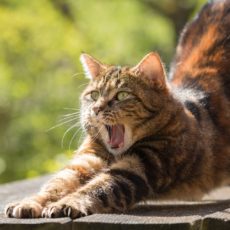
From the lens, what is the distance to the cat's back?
4.09m

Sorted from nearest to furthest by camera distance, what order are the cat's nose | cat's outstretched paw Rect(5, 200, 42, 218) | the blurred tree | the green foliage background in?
cat's outstretched paw Rect(5, 200, 42, 218)
the cat's nose
the green foliage background
the blurred tree

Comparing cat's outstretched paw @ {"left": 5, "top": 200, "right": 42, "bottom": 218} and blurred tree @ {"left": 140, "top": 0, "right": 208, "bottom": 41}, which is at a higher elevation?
blurred tree @ {"left": 140, "top": 0, "right": 208, "bottom": 41}

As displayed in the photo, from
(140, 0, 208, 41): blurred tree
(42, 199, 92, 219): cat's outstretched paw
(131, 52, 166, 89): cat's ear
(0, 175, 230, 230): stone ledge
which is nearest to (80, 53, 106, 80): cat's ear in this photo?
(131, 52, 166, 89): cat's ear

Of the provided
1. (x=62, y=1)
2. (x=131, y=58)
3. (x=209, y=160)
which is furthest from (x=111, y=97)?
(x=62, y=1)

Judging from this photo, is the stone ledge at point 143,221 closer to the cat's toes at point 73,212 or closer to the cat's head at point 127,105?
the cat's toes at point 73,212

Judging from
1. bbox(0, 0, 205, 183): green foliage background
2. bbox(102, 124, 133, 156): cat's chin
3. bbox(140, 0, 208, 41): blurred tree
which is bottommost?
bbox(102, 124, 133, 156): cat's chin

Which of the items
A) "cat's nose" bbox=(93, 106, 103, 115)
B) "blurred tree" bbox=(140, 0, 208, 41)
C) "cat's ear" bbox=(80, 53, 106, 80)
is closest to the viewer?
"cat's nose" bbox=(93, 106, 103, 115)

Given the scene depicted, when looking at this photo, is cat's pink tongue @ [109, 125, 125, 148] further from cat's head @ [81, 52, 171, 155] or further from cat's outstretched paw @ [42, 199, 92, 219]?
cat's outstretched paw @ [42, 199, 92, 219]

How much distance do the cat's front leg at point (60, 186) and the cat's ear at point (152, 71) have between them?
0.52 metres

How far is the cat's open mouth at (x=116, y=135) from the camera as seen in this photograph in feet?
12.0

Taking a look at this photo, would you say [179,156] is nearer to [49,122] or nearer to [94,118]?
[94,118]

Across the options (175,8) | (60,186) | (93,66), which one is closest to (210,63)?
(93,66)

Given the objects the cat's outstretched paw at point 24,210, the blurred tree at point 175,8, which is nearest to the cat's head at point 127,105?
the cat's outstretched paw at point 24,210

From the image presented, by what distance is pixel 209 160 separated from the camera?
3.79 meters
